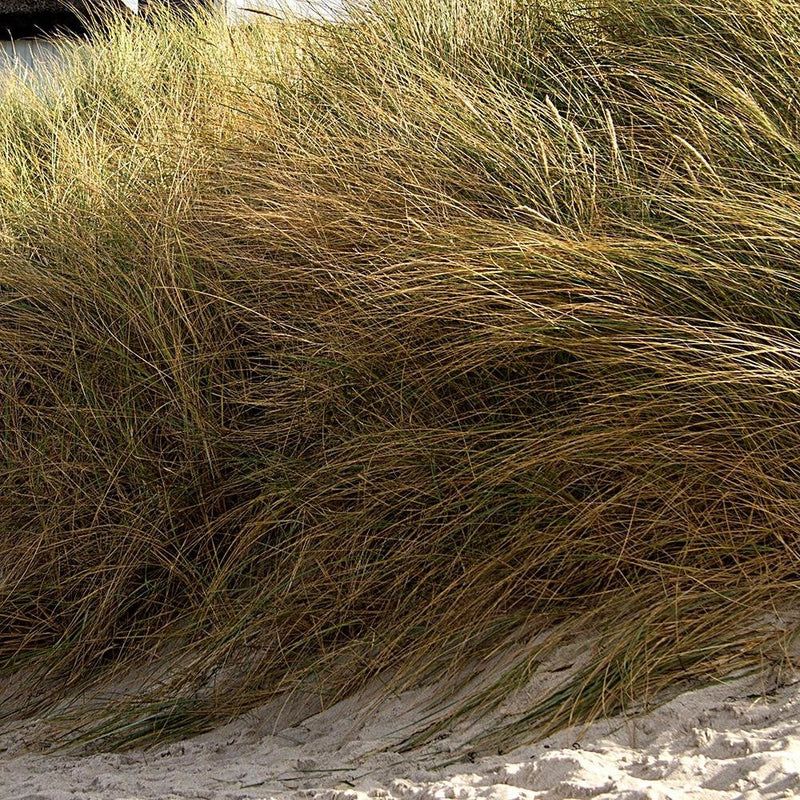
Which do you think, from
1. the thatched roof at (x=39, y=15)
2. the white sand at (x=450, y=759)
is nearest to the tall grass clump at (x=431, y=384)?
the white sand at (x=450, y=759)

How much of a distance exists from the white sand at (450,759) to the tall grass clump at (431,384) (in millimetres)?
45

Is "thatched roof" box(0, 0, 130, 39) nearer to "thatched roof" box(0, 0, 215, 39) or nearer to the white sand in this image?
"thatched roof" box(0, 0, 215, 39)

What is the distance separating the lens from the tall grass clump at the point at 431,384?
5.07ft

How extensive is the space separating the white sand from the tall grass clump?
0.15 feet

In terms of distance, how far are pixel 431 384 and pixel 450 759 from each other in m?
0.62

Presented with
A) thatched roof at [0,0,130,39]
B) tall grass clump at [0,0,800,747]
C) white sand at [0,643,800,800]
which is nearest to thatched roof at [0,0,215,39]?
thatched roof at [0,0,130,39]

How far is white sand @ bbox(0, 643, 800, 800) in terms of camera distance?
4.09 feet

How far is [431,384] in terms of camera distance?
5.97ft

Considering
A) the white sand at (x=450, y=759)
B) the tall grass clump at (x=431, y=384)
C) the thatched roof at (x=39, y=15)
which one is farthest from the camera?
the thatched roof at (x=39, y=15)

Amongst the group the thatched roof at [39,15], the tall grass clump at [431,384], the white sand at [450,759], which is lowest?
the white sand at [450,759]

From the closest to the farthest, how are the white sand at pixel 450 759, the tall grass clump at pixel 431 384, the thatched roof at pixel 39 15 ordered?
the white sand at pixel 450 759
the tall grass clump at pixel 431 384
the thatched roof at pixel 39 15

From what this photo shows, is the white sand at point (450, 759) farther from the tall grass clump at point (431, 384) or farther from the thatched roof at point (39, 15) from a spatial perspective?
the thatched roof at point (39, 15)

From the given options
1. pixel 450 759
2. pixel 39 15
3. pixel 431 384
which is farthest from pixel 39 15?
pixel 450 759

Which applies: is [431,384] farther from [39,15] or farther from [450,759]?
[39,15]
